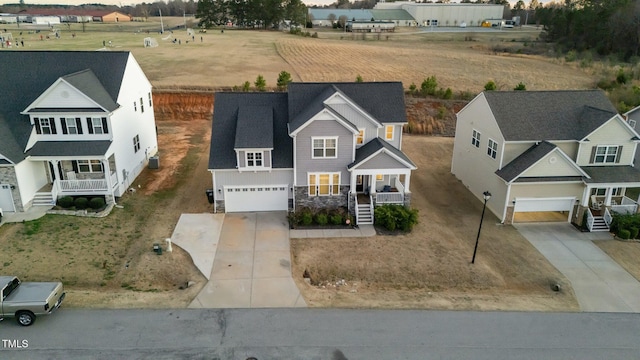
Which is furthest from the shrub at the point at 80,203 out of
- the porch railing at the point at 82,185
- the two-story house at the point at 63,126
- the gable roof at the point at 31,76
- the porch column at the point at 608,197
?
the porch column at the point at 608,197

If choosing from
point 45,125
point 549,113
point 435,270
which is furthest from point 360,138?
point 45,125

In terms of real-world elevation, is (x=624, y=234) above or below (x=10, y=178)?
below

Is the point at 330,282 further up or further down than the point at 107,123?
further down

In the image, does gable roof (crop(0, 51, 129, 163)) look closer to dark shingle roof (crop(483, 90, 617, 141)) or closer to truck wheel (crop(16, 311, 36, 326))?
truck wheel (crop(16, 311, 36, 326))

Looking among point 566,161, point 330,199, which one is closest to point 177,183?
point 330,199

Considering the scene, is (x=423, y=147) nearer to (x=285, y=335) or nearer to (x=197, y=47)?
(x=285, y=335)

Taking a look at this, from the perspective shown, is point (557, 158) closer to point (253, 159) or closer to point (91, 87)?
point (253, 159)
